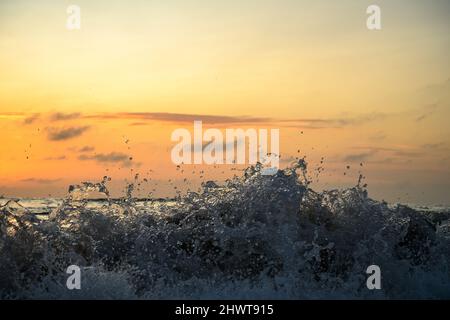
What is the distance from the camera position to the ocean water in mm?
9031

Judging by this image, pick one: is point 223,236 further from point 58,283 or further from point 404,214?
point 404,214

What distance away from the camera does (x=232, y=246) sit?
1027cm

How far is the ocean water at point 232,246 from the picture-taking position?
9.03 m

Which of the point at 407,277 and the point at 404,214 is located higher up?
the point at 404,214

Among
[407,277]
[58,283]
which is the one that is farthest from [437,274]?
[58,283]

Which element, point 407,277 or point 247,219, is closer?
point 407,277

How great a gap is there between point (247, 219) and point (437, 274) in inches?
122

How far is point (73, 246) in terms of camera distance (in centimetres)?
1051

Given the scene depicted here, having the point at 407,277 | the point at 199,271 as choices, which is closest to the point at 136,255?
the point at 199,271

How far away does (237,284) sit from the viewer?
Answer: 9.05 m
